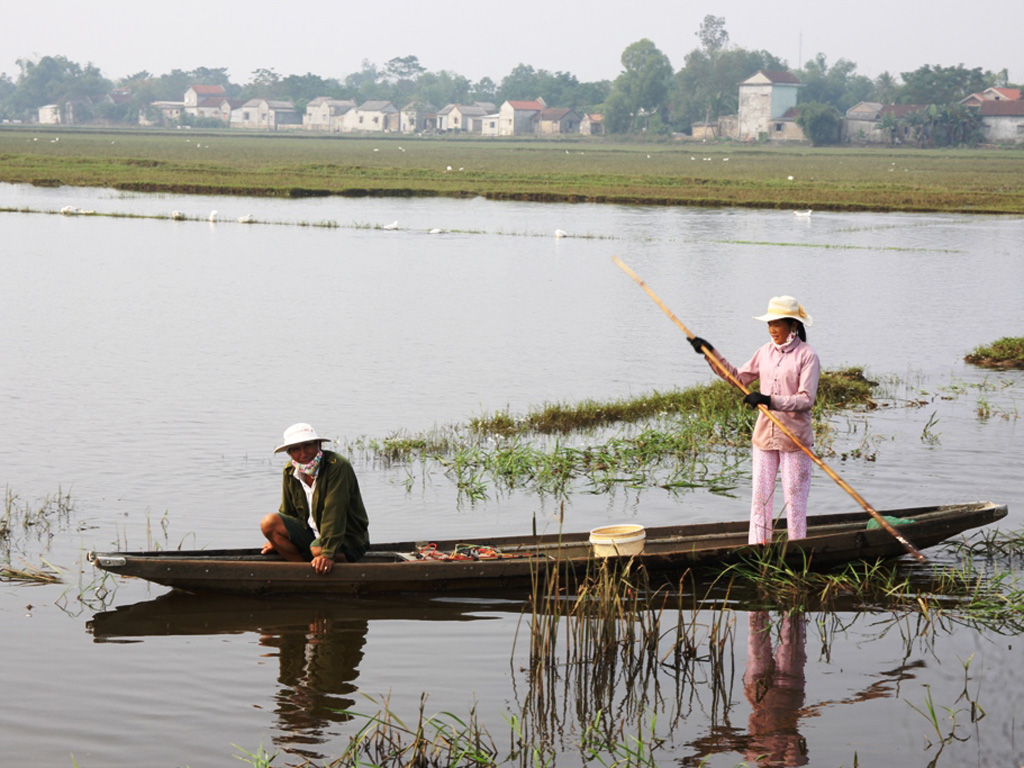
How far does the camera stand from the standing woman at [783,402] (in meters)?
7.14

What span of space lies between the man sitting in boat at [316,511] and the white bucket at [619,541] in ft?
4.63

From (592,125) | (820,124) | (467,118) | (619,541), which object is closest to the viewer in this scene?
(619,541)

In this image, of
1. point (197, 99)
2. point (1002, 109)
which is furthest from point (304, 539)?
point (197, 99)

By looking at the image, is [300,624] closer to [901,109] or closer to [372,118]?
[901,109]

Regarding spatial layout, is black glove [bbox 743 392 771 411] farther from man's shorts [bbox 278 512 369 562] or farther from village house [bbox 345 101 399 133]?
village house [bbox 345 101 399 133]

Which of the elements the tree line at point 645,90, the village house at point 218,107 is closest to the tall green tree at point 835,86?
the tree line at point 645,90

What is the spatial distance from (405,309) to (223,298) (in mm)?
3330

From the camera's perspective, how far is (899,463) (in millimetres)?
11203

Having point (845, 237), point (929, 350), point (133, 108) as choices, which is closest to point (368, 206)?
point (845, 237)

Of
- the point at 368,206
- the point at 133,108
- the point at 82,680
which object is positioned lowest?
the point at 82,680

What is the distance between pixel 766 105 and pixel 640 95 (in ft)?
65.4

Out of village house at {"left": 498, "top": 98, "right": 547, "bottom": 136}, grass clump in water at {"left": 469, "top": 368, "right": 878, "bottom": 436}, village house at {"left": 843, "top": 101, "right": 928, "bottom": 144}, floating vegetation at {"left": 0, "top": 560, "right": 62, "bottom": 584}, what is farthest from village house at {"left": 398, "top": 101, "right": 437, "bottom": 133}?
floating vegetation at {"left": 0, "top": 560, "right": 62, "bottom": 584}

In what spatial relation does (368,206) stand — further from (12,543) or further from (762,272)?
(12,543)

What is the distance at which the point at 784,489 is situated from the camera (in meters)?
7.58
